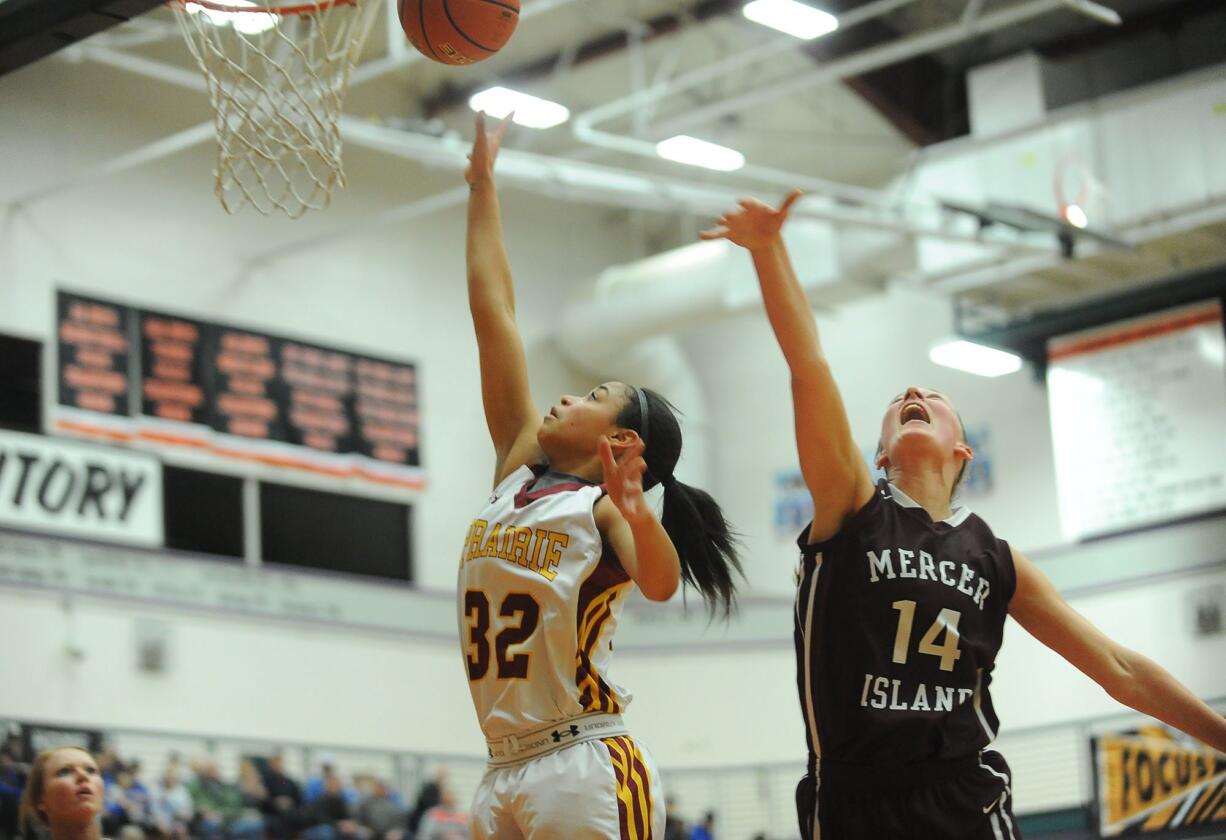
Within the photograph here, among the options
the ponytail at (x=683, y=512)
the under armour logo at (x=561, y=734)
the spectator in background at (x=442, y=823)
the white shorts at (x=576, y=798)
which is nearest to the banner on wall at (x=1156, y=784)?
the spectator in background at (x=442, y=823)

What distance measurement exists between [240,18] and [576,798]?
404 cm

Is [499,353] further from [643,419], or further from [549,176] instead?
[549,176]

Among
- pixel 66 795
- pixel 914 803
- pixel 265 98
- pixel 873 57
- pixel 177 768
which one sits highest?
pixel 873 57

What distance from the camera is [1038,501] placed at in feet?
56.3

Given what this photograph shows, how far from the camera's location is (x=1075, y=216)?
15.0 m

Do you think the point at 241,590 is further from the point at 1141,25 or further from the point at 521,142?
the point at 1141,25

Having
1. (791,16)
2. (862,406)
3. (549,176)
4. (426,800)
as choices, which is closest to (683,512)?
(791,16)

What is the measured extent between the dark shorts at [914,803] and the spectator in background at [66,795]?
234 cm

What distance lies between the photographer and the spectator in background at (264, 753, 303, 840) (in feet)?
42.5

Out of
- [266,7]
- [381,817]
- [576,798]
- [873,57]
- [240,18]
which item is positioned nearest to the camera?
[576,798]

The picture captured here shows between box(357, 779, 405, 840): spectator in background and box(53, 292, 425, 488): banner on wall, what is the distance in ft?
12.7

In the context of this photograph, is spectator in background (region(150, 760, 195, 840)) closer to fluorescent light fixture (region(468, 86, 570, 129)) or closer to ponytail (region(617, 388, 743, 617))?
fluorescent light fixture (region(468, 86, 570, 129))

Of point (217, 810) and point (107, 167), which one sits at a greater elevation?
point (107, 167)

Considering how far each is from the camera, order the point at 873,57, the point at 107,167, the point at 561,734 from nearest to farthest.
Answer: the point at 561,734 < the point at 873,57 < the point at 107,167
